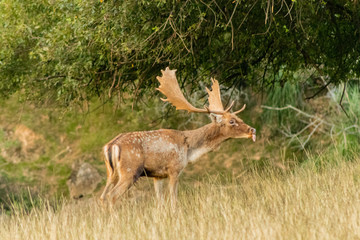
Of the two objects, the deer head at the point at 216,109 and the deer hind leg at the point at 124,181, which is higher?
the deer head at the point at 216,109

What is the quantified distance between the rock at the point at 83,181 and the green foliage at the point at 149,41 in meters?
6.04

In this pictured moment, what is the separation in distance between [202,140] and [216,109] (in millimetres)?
562

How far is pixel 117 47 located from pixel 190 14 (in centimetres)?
124

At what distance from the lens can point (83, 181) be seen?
17.9 metres

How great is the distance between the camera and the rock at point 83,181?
692 inches

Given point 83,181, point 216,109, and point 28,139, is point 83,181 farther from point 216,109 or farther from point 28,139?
point 216,109

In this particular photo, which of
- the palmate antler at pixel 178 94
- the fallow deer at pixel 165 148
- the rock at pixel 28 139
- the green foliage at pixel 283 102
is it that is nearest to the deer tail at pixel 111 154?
the fallow deer at pixel 165 148

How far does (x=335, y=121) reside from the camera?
16.2m

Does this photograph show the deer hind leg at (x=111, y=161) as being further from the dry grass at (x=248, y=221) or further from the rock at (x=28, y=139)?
the rock at (x=28, y=139)

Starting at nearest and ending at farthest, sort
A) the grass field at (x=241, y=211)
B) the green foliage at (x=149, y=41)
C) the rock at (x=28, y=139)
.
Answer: the grass field at (x=241, y=211)
the green foliage at (x=149, y=41)
the rock at (x=28, y=139)

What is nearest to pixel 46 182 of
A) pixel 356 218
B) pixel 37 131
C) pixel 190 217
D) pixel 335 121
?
pixel 37 131

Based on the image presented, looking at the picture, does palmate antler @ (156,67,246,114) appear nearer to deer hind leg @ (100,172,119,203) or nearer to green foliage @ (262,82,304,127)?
deer hind leg @ (100,172,119,203)

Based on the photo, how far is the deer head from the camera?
8945 mm

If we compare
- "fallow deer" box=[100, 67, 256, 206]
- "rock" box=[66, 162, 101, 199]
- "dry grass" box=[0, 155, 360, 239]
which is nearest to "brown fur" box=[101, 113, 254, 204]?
"fallow deer" box=[100, 67, 256, 206]
